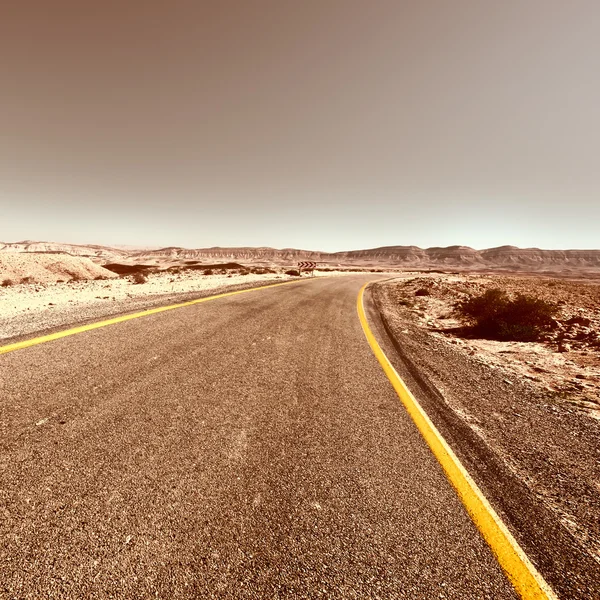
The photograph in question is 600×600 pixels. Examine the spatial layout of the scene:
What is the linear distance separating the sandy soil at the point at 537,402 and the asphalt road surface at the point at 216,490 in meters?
0.71

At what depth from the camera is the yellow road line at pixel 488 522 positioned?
4.37 feet

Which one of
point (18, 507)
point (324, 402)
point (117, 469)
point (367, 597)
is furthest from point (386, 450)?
point (18, 507)

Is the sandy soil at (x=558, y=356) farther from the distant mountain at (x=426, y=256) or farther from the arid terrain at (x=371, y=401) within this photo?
the distant mountain at (x=426, y=256)

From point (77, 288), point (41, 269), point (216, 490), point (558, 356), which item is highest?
point (41, 269)

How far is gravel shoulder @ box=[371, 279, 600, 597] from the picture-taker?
179cm

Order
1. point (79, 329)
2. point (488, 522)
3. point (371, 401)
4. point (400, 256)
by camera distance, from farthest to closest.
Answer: point (400, 256), point (79, 329), point (371, 401), point (488, 522)

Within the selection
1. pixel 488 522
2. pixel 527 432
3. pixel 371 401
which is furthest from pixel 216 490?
pixel 527 432

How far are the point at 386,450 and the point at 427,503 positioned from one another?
48 centimetres

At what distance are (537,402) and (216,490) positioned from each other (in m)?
3.66

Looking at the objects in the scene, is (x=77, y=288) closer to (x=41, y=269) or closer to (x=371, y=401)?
(x=371, y=401)

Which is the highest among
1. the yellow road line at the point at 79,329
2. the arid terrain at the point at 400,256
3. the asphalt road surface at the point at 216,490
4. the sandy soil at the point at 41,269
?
the arid terrain at the point at 400,256

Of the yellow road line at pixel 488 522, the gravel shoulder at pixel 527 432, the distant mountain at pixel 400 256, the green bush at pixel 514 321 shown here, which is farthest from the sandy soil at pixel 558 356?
the distant mountain at pixel 400 256

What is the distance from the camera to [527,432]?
106 inches

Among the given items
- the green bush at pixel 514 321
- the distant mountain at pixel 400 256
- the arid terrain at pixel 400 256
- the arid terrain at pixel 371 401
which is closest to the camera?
the arid terrain at pixel 371 401
